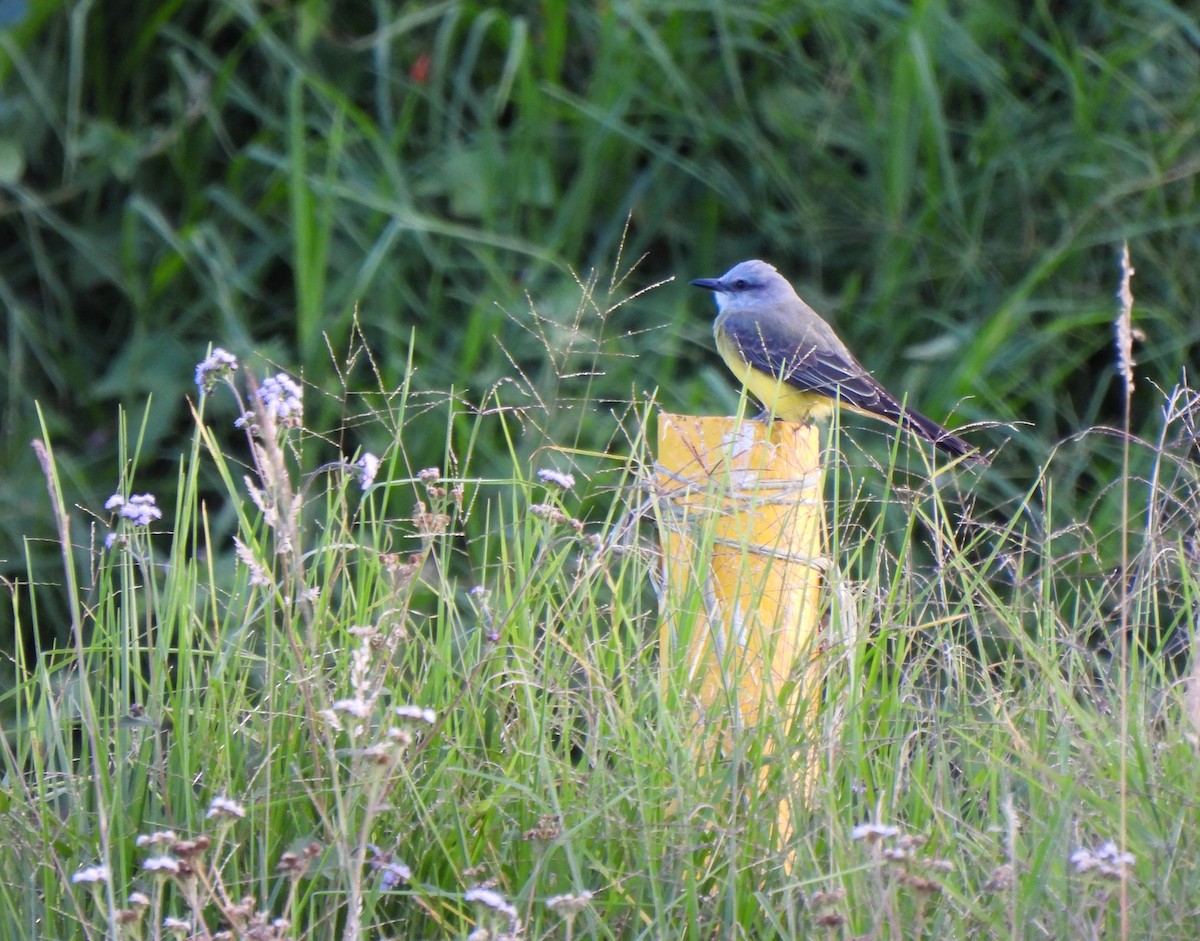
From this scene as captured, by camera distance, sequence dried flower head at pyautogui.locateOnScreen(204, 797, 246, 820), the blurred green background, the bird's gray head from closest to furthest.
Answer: dried flower head at pyautogui.locateOnScreen(204, 797, 246, 820), the bird's gray head, the blurred green background

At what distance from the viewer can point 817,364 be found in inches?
187

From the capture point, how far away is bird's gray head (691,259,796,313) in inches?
207

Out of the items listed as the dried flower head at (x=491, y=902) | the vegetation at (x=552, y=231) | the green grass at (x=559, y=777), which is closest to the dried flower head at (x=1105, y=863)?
the green grass at (x=559, y=777)

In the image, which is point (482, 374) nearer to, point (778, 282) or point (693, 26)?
point (778, 282)

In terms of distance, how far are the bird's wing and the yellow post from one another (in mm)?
1164

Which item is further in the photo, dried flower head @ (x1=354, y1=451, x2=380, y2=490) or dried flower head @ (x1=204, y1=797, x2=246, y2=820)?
dried flower head @ (x1=354, y1=451, x2=380, y2=490)

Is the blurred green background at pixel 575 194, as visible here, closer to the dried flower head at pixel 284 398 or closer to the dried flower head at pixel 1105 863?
the dried flower head at pixel 284 398

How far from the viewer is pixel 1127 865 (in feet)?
6.99

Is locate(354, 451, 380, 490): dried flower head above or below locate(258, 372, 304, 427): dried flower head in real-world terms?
below

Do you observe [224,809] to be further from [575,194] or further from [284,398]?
[575,194]

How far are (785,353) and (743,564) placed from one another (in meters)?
2.18

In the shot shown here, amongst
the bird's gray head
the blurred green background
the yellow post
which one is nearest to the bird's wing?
the bird's gray head

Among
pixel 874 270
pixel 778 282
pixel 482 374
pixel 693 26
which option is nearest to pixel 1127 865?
pixel 778 282

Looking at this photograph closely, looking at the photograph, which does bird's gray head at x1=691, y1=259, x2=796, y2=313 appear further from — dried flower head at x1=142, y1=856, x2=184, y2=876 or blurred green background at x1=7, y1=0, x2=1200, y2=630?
dried flower head at x1=142, y1=856, x2=184, y2=876
